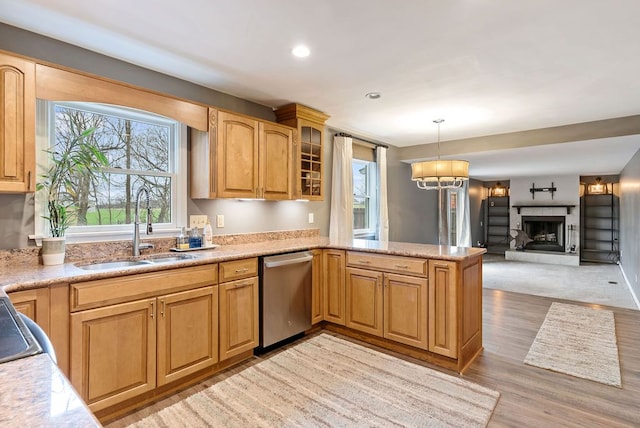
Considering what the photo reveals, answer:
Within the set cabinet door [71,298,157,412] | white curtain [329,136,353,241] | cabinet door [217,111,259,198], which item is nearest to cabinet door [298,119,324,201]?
white curtain [329,136,353,241]

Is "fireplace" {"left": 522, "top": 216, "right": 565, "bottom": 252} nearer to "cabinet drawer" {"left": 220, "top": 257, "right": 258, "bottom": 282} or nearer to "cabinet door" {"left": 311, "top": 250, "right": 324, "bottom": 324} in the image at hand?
"cabinet door" {"left": 311, "top": 250, "right": 324, "bottom": 324}

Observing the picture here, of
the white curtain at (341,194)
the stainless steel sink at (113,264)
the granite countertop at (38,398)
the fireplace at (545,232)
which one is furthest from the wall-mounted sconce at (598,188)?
the granite countertop at (38,398)

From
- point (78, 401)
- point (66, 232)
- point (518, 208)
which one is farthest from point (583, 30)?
point (518, 208)

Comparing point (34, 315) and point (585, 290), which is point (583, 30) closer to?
point (34, 315)

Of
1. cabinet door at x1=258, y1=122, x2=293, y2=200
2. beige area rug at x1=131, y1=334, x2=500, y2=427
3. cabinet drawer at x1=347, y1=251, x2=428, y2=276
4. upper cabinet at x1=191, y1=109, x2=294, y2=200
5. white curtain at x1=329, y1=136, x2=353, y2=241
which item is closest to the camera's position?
beige area rug at x1=131, y1=334, x2=500, y2=427

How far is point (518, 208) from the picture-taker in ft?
31.0

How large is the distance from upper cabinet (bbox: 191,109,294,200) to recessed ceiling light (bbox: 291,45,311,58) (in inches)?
34.8

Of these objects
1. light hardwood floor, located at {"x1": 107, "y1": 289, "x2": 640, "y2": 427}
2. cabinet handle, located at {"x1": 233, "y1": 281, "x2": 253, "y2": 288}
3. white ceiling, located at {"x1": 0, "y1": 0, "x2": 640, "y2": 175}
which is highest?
white ceiling, located at {"x1": 0, "y1": 0, "x2": 640, "y2": 175}

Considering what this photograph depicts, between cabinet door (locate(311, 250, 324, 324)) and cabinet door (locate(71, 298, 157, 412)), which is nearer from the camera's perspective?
cabinet door (locate(71, 298, 157, 412))

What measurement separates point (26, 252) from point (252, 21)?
2071 mm

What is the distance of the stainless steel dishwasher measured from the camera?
2.89 metres

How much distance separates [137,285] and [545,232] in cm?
1023

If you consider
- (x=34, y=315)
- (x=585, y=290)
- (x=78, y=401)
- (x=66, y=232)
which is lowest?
(x=585, y=290)

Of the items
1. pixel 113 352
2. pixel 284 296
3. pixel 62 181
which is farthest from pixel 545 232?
pixel 62 181
